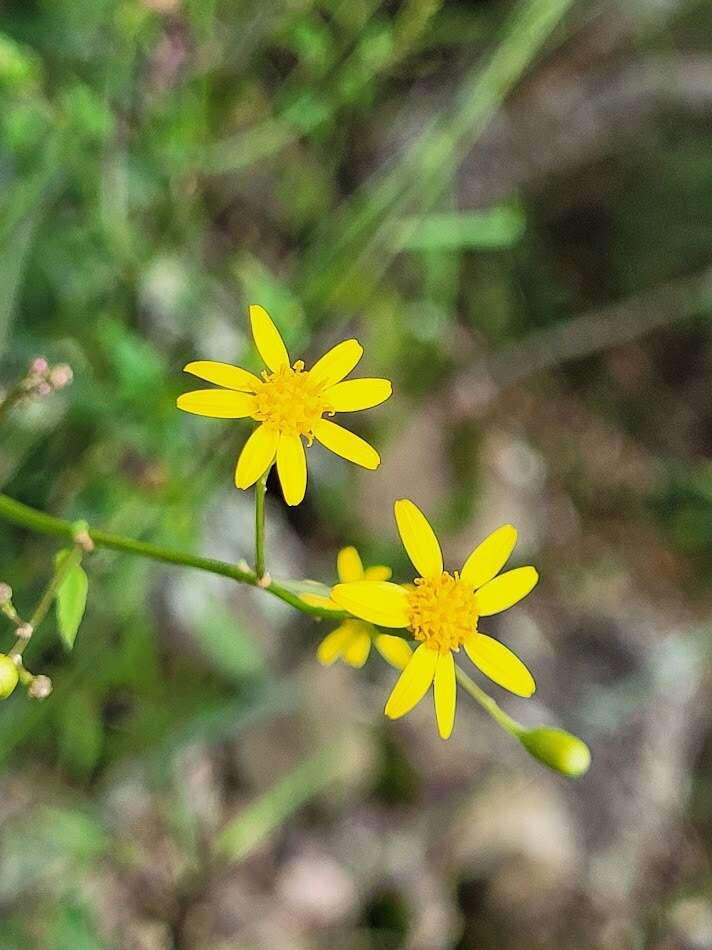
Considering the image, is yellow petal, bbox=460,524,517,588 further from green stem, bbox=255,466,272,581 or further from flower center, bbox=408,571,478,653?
green stem, bbox=255,466,272,581

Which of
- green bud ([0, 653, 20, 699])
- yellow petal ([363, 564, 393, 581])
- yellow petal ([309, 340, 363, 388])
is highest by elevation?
yellow petal ([309, 340, 363, 388])

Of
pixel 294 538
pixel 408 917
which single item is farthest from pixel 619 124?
pixel 408 917

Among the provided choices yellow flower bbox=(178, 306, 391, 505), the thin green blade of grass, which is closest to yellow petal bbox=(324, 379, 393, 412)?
yellow flower bbox=(178, 306, 391, 505)

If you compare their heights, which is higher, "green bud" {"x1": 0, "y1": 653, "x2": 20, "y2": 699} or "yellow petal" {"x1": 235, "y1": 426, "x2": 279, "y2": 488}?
"yellow petal" {"x1": 235, "y1": 426, "x2": 279, "y2": 488}

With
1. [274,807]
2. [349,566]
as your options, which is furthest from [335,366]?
[274,807]

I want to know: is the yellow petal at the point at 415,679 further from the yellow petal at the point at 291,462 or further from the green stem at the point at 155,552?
the yellow petal at the point at 291,462

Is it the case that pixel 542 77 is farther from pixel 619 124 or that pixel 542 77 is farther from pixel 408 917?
pixel 408 917

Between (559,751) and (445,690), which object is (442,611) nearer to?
(445,690)

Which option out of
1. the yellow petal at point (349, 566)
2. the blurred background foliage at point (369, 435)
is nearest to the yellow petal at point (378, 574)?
the yellow petal at point (349, 566)
